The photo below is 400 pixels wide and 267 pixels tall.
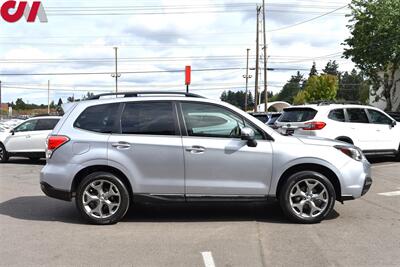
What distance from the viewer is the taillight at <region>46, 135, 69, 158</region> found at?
268 inches

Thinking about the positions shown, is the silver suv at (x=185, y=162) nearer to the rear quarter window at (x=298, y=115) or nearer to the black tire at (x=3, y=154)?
the rear quarter window at (x=298, y=115)

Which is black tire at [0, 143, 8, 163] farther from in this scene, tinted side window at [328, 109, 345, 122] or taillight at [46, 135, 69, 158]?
tinted side window at [328, 109, 345, 122]

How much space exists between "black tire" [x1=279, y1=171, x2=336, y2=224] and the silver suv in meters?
0.01

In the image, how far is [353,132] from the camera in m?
13.2

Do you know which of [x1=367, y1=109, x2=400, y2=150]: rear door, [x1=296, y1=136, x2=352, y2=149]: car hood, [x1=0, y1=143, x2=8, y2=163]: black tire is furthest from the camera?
[x1=0, y1=143, x2=8, y2=163]: black tire

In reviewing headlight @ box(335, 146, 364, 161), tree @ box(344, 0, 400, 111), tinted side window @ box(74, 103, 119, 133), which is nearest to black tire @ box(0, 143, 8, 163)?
tinted side window @ box(74, 103, 119, 133)

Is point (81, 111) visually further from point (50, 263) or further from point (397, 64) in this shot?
point (397, 64)

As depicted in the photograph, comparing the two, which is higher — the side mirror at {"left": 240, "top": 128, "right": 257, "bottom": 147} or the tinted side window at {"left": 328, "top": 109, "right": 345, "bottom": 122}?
the tinted side window at {"left": 328, "top": 109, "right": 345, "bottom": 122}

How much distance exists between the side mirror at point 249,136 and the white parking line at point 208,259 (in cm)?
179

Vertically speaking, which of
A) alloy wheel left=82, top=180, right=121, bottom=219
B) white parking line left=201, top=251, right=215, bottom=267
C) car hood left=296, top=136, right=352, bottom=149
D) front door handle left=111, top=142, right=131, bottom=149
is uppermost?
car hood left=296, top=136, right=352, bottom=149

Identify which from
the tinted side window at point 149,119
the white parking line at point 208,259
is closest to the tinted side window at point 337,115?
the tinted side window at point 149,119

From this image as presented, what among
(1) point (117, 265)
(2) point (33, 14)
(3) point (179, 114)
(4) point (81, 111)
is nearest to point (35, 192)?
(4) point (81, 111)

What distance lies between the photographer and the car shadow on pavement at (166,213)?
23.2ft

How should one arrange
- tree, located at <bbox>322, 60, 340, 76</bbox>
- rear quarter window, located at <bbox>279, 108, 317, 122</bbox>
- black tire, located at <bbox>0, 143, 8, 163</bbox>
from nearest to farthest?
rear quarter window, located at <bbox>279, 108, 317, 122</bbox> < black tire, located at <bbox>0, 143, 8, 163</bbox> < tree, located at <bbox>322, 60, 340, 76</bbox>
